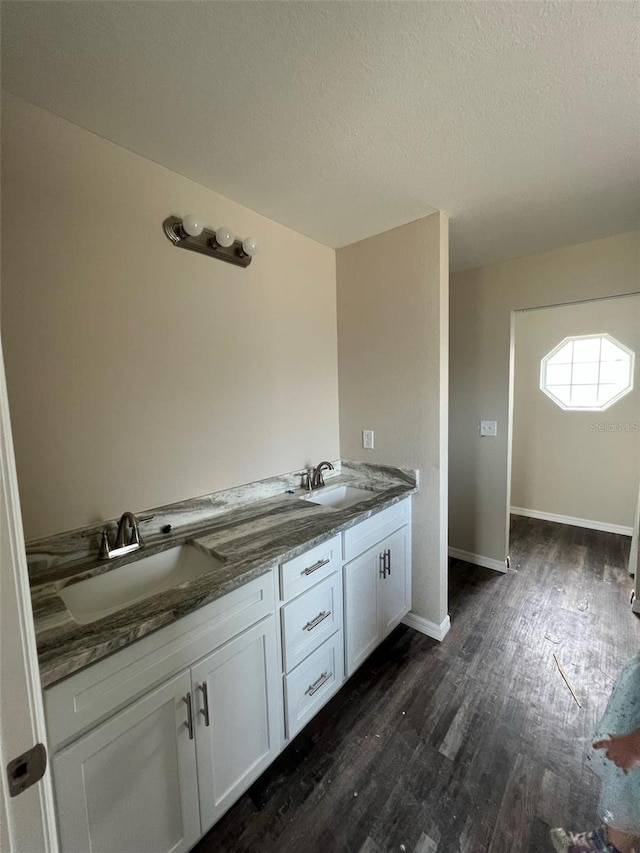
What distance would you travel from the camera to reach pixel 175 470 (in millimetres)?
1552

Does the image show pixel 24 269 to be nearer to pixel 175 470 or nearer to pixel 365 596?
pixel 175 470

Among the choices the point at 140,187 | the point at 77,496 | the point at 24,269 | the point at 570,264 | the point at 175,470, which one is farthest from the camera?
the point at 570,264

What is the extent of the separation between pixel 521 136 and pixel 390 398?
Result: 1315mm

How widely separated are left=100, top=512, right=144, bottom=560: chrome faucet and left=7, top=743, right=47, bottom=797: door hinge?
0.83m

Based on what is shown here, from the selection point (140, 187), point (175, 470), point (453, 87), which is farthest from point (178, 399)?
point (453, 87)

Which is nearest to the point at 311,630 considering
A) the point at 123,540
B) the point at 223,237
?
the point at 123,540

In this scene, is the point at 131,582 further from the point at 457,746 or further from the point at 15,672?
the point at 457,746

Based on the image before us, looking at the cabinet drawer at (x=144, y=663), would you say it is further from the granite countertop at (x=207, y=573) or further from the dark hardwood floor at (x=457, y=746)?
the dark hardwood floor at (x=457, y=746)

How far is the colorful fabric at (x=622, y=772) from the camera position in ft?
3.06

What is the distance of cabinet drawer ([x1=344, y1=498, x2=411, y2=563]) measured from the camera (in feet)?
5.39

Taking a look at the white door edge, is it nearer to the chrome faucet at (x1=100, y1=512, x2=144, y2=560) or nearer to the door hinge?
the door hinge

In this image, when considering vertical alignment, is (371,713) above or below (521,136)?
below

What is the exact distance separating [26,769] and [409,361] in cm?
204

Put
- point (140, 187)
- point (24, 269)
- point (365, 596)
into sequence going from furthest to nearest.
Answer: point (365, 596) < point (140, 187) < point (24, 269)
